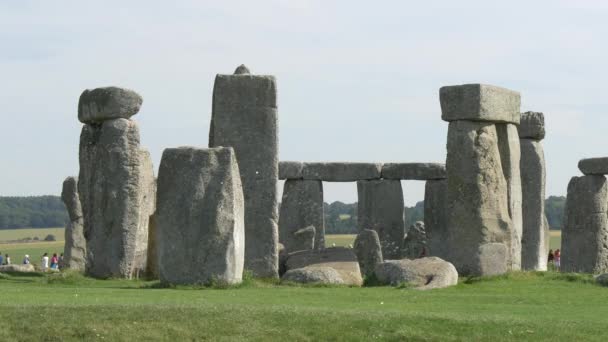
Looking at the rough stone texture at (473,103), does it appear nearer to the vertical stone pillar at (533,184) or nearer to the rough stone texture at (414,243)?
the vertical stone pillar at (533,184)

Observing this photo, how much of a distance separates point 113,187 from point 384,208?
14764mm

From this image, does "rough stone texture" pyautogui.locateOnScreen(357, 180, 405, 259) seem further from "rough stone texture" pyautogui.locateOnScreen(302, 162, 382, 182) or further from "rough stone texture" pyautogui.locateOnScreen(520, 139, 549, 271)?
"rough stone texture" pyautogui.locateOnScreen(520, 139, 549, 271)

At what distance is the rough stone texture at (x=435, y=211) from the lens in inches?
1407

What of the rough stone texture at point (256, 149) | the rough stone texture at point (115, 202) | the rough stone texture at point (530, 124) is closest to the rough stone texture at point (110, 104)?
the rough stone texture at point (115, 202)

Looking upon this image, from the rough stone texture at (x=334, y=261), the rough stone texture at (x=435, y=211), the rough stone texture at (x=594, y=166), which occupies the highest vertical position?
the rough stone texture at (x=594, y=166)

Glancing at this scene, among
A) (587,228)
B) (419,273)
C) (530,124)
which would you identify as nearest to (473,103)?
(419,273)

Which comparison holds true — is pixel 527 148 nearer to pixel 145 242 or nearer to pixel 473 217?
pixel 473 217

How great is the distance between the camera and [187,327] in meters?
18.0

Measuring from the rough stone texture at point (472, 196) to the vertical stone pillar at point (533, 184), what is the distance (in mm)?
5885

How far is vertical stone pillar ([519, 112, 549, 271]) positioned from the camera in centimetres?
3425

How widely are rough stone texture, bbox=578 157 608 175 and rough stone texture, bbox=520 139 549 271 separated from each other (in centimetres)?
109

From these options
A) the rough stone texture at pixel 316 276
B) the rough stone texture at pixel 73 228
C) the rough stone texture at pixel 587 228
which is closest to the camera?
the rough stone texture at pixel 316 276

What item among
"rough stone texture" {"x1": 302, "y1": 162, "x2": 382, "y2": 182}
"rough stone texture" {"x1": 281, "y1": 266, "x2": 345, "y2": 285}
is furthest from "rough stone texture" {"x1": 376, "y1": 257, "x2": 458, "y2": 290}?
"rough stone texture" {"x1": 302, "y1": 162, "x2": 382, "y2": 182}

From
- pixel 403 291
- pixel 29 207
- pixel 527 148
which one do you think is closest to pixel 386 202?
pixel 527 148
